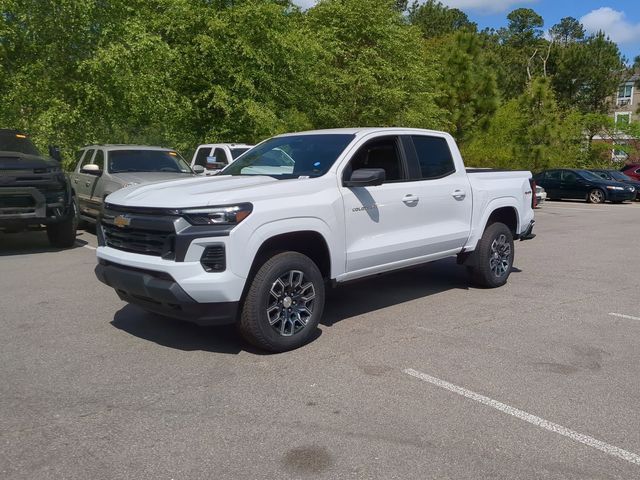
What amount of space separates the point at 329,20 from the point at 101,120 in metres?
12.2

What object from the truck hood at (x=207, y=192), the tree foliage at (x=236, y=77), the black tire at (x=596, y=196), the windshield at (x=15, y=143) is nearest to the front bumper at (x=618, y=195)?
the black tire at (x=596, y=196)

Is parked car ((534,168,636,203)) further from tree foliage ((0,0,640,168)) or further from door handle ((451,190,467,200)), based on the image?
door handle ((451,190,467,200))

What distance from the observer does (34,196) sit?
9.43 m

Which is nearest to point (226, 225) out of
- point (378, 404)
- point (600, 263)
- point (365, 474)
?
point (378, 404)

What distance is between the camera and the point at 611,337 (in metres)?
5.63

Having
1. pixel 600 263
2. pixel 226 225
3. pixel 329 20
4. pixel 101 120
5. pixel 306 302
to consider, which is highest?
pixel 329 20

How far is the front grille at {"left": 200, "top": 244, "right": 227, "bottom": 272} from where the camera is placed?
15.1ft

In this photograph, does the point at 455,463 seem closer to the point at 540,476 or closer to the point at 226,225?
the point at 540,476

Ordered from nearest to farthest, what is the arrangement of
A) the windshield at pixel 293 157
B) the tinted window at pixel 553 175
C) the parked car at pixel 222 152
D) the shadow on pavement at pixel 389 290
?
the windshield at pixel 293 157, the shadow on pavement at pixel 389 290, the parked car at pixel 222 152, the tinted window at pixel 553 175

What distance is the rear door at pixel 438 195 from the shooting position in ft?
21.1

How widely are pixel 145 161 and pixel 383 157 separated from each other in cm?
701

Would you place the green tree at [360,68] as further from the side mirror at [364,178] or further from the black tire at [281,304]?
the black tire at [281,304]

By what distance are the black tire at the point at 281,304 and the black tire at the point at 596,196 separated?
22.4 m

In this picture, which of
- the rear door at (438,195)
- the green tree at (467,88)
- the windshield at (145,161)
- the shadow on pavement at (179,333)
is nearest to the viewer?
the shadow on pavement at (179,333)
